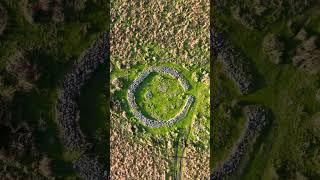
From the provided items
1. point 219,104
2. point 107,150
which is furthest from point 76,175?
point 219,104

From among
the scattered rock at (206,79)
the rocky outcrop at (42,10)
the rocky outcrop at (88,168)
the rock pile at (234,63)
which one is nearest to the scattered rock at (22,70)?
the rocky outcrop at (42,10)

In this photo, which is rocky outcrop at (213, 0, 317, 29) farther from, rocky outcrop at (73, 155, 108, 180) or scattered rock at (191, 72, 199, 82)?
rocky outcrop at (73, 155, 108, 180)

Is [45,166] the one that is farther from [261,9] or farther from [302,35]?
[302,35]

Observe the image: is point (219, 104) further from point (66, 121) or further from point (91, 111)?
point (66, 121)

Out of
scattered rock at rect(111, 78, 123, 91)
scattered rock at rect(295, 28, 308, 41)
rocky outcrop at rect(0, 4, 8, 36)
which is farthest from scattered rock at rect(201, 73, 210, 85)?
rocky outcrop at rect(0, 4, 8, 36)

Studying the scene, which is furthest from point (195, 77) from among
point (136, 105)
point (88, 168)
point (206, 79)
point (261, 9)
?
point (88, 168)

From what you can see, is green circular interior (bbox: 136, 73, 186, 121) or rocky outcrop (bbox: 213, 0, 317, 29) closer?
rocky outcrop (bbox: 213, 0, 317, 29)
